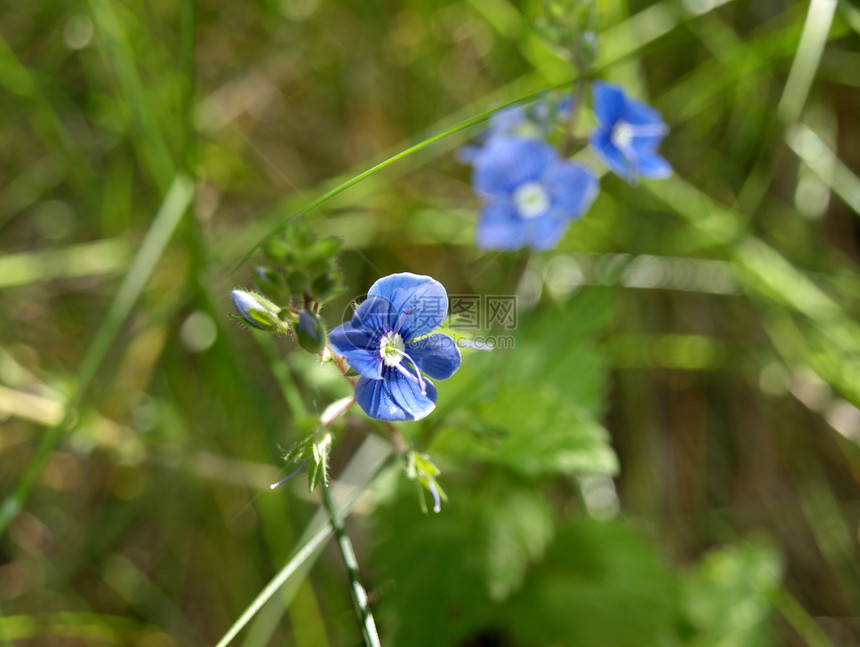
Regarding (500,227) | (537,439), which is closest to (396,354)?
(537,439)

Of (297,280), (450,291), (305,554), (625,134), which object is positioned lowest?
(450,291)

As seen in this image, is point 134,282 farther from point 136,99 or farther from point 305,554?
point 305,554

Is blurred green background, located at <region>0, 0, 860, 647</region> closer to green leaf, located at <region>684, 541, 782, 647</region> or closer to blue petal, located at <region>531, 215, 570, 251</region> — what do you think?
green leaf, located at <region>684, 541, 782, 647</region>

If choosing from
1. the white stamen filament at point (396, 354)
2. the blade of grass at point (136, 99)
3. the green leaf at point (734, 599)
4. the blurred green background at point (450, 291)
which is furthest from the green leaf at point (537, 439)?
the blade of grass at point (136, 99)

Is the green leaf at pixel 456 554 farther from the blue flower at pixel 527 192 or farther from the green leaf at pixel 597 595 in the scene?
the blue flower at pixel 527 192

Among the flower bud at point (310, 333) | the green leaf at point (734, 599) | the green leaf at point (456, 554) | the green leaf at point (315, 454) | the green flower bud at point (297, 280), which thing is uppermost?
the green flower bud at point (297, 280)

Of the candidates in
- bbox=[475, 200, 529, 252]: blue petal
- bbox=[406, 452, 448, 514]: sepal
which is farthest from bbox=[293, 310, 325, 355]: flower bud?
bbox=[475, 200, 529, 252]: blue petal
